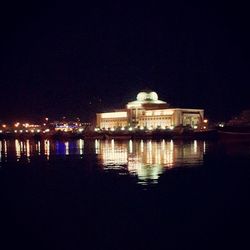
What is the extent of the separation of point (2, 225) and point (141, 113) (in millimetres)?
72604

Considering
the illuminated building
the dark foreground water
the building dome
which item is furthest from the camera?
the building dome

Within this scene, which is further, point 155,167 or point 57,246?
point 155,167

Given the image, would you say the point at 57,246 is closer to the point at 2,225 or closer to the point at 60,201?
the point at 2,225

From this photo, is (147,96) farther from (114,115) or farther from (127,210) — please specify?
(127,210)

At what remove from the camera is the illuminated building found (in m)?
74.9

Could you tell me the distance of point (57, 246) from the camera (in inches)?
298

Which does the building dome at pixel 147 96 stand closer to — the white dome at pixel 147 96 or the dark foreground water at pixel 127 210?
the white dome at pixel 147 96

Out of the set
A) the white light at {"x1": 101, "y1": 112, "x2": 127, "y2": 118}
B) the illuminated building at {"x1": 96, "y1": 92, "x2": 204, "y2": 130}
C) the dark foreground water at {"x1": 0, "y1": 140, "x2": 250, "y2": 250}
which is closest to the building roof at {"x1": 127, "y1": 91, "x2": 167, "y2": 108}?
the illuminated building at {"x1": 96, "y1": 92, "x2": 204, "y2": 130}

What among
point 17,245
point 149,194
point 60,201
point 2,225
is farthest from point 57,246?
point 149,194

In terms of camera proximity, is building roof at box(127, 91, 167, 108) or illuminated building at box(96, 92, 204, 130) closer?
illuminated building at box(96, 92, 204, 130)

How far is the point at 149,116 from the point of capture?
79812 mm

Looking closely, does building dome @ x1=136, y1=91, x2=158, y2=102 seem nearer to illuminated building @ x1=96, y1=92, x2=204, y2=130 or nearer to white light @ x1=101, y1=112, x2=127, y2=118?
illuminated building @ x1=96, y1=92, x2=204, y2=130

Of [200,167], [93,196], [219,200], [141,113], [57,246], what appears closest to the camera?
[57,246]

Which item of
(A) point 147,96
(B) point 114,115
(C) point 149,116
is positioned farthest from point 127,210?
(A) point 147,96
